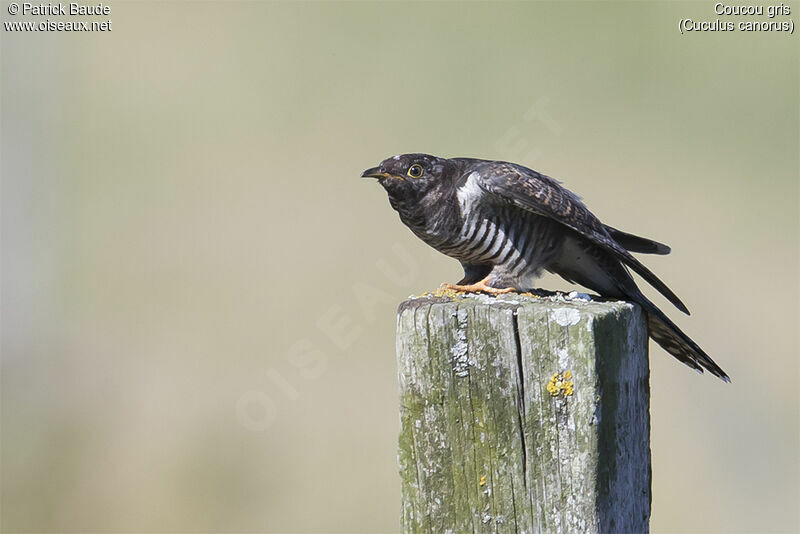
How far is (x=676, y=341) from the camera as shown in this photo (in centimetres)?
336

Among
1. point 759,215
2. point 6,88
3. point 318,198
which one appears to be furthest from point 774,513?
point 6,88

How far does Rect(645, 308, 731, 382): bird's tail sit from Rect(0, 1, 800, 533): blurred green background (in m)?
2.64

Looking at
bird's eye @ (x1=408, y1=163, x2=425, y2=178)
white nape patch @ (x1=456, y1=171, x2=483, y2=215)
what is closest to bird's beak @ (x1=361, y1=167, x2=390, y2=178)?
bird's eye @ (x1=408, y1=163, x2=425, y2=178)

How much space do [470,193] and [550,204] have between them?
1.29 feet

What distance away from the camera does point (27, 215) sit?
834 centimetres

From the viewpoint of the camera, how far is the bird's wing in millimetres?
3652

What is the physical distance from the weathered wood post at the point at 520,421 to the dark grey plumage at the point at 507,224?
1336 mm

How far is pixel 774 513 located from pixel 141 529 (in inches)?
173

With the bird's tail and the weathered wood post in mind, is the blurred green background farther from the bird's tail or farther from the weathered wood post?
the weathered wood post

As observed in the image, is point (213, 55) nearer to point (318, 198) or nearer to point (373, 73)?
point (373, 73)

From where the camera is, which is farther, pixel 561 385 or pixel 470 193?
pixel 470 193

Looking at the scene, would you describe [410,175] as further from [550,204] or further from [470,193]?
[550,204]

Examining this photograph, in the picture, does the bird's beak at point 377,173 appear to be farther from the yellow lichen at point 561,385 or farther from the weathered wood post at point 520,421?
the yellow lichen at point 561,385

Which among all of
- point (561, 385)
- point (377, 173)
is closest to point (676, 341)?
point (561, 385)
